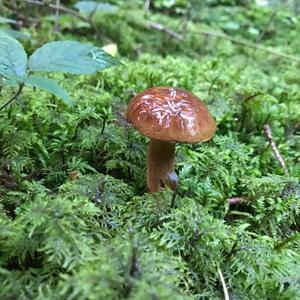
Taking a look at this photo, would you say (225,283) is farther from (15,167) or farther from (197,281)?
(15,167)

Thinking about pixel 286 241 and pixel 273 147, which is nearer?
pixel 286 241

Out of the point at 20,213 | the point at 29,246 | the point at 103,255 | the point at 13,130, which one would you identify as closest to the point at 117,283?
the point at 103,255

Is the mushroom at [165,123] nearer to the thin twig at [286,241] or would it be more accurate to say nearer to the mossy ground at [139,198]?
the mossy ground at [139,198]

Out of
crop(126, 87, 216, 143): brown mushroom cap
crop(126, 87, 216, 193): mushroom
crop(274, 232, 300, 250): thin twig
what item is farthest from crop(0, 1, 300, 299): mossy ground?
crop(126, 87, 216, 143): brown mushroom cap

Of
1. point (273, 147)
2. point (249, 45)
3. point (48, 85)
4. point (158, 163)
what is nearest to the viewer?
point (48, 85)

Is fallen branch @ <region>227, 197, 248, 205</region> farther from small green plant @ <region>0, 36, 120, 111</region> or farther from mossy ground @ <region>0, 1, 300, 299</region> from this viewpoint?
small green plant @ <region>0, 36, 120, 111</region>

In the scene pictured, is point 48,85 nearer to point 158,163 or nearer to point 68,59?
point 68,59

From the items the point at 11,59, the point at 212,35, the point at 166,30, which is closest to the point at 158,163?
the point at 11,59

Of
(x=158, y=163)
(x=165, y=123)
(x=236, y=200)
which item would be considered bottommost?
(x=236, y=200)
